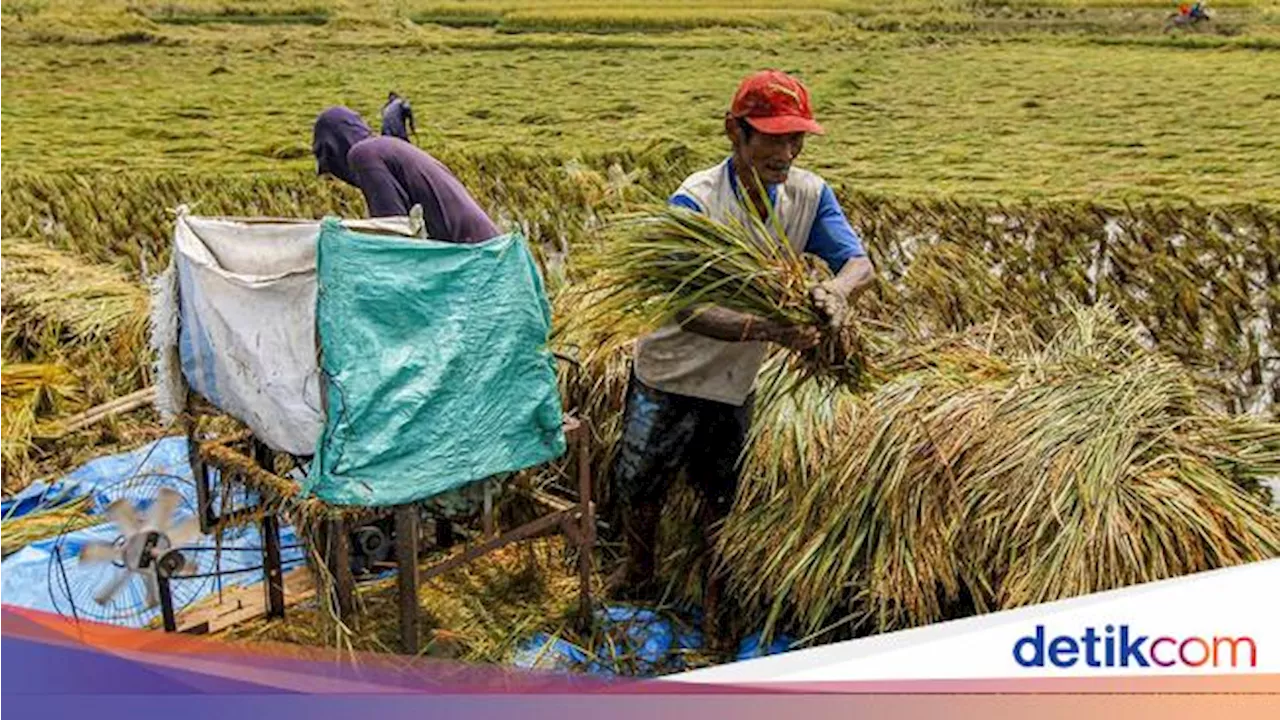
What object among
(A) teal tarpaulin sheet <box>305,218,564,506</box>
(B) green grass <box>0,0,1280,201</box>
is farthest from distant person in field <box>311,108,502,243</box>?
(B) green grass <box>0,0,1280,201</box>

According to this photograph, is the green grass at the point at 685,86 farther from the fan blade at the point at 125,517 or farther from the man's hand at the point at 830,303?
the fan blade at the point at 125,517

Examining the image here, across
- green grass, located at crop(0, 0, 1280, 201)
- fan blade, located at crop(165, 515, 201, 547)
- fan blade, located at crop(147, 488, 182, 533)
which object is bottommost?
green grass, located at crop(0, 0, 1280, 201)

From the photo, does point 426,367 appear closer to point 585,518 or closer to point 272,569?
point 585,518

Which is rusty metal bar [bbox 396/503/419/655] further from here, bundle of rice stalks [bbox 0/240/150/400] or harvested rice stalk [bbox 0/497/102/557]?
bundle of rice stalks [bbox 0/240/150/400]

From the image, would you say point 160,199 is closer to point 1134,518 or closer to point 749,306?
point 749,306

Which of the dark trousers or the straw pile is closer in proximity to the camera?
the dark trousers

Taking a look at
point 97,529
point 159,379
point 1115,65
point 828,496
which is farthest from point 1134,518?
point 1115,65

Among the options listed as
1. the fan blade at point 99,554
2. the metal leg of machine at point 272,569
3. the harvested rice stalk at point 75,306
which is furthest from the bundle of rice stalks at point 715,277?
the harvested rice stalk at point 75,306

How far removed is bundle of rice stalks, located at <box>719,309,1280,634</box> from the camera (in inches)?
107

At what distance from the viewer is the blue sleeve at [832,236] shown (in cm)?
288

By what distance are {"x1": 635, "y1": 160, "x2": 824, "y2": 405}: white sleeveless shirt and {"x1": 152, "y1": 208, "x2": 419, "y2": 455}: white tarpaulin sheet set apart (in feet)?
1.97

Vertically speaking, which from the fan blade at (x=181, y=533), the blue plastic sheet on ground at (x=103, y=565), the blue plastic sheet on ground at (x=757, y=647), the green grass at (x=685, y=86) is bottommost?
the green grass at (x=685, y=86)

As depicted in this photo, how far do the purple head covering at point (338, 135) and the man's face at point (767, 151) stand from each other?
1876 millimetres

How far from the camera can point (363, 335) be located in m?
2.54
